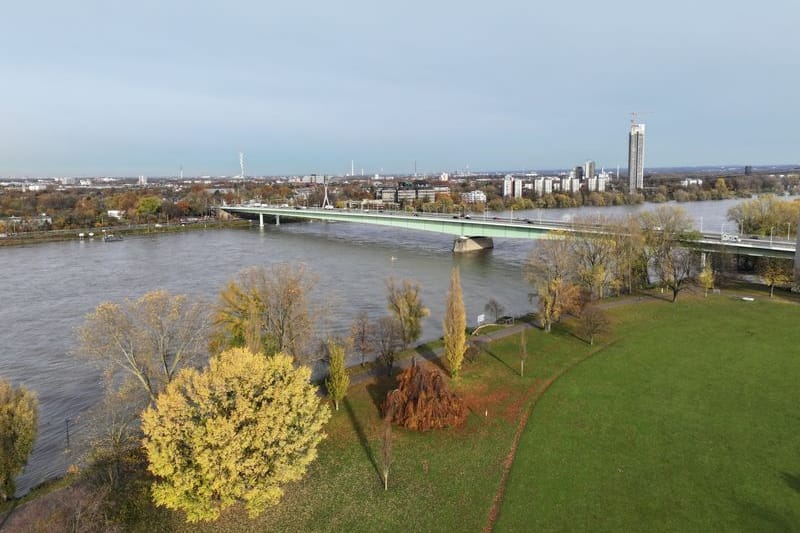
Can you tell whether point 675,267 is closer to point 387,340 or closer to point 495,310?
point 495,310

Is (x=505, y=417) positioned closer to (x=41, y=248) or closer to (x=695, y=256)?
(x=695, y=256)

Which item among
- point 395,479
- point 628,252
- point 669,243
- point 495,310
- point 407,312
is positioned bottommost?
point 395,479

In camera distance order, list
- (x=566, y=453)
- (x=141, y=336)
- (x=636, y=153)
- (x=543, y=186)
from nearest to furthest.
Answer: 1. (x=566, y=453)
2. (x=141, y=336)
3. (x=543, y=186)
4. (x=636, y=153)

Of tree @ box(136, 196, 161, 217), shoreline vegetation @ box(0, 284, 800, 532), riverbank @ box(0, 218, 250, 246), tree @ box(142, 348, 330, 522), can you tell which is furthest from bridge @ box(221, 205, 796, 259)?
tree @ box(142, 348, 330, 522)

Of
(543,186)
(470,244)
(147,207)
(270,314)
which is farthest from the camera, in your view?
(543,186)

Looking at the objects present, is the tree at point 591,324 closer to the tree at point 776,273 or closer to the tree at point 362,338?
the tree at point 362,338

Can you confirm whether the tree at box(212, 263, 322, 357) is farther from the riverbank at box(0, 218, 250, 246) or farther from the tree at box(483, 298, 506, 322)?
the riverbank at box(0, 218, 250, 246)

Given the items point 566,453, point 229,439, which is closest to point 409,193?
point 566,453
